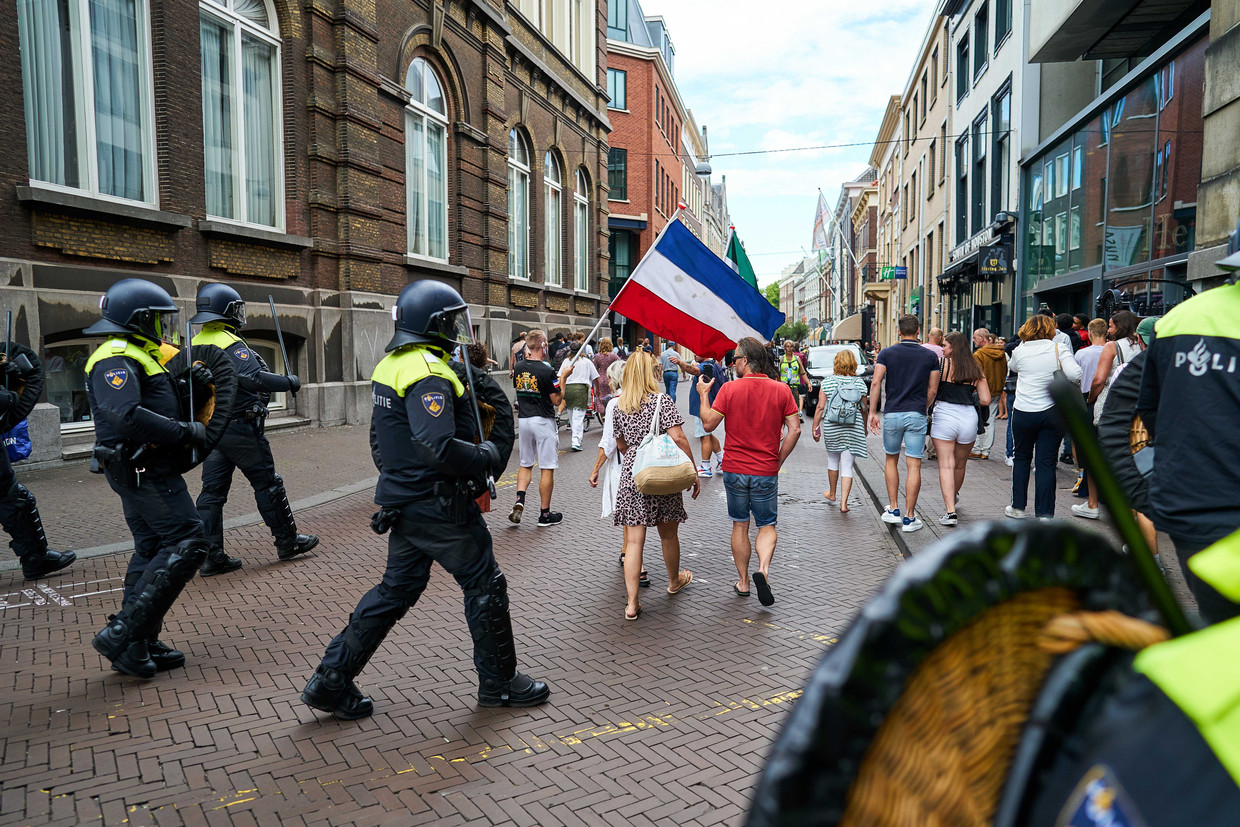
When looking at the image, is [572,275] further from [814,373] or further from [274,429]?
[274,429]

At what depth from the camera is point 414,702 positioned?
4211mm

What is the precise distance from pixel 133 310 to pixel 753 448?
3.91 metres

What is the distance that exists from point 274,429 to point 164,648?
9890mm

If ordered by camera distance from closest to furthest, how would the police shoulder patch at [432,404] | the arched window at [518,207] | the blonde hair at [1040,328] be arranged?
1. the police shoulder patch at [432,404]
2. the blonde hair at [1040,328]
3. the arched window at [518,207]

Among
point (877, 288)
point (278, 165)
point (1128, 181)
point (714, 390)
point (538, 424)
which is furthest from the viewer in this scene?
point (877, 288)

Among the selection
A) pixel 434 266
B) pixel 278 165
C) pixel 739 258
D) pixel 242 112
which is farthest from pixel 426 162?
pixel 739 258

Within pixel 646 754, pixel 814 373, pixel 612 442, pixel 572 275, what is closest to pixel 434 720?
pixel 646 754

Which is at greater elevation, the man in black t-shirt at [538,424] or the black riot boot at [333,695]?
the man in black t-shirt at [538,424]

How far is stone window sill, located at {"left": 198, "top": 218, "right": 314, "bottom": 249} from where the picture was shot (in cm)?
1270

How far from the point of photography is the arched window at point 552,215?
1065 inches

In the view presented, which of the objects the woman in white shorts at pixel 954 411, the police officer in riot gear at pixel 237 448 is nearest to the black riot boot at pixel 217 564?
the police officer in riot gear at pixel 237 448

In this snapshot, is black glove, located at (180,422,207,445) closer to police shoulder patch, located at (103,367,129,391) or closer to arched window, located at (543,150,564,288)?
police shoulder patch, located at (103,367,129,391)

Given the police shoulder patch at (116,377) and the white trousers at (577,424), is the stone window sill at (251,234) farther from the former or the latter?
the police shoulder patch at (116,377)

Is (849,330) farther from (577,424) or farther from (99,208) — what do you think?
(99,208)
